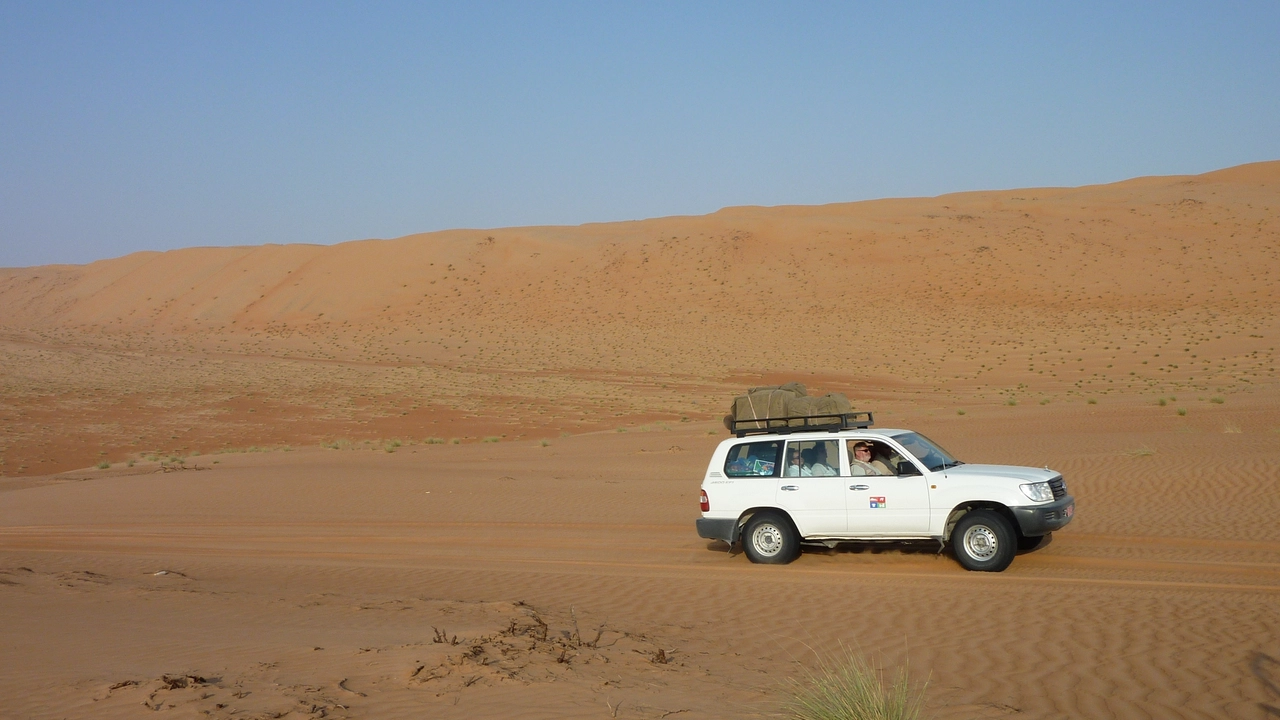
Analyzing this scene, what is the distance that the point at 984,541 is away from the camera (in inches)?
439

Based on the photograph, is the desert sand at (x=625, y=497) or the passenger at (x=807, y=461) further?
the passenger at (x=807, y=461)

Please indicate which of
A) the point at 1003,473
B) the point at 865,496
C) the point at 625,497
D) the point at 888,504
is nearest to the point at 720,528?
the point at 865,496

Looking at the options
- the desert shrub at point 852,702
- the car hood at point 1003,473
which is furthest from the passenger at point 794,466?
the desert shrub at point 852,702

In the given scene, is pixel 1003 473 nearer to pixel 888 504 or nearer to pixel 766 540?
pixel 888 504

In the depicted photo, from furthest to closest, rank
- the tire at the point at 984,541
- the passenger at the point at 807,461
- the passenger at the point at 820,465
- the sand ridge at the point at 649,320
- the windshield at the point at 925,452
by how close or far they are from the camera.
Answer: the sand ridge at the point at 649,320
the passenger at the point at 807,461
the passenger at the point at 820,465
the windshield at the point at 925,452
the tire at the point at 984,541

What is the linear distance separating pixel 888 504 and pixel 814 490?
886mm

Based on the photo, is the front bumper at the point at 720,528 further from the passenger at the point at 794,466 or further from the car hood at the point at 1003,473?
the car hood at the point at 1003,473

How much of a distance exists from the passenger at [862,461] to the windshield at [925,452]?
0.38m

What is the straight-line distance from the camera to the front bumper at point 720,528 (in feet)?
40.4

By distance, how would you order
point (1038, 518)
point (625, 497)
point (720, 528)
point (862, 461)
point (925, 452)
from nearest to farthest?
point (1038, 518) < point (862, 461) < point (925, 452) < point (720, 528) < point (625, 497)

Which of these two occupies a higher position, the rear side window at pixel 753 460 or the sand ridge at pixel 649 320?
the sand ridge at pixel 649 320

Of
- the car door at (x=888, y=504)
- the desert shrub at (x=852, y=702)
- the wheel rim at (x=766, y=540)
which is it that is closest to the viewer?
the desert shrub at (x=852, y=702)

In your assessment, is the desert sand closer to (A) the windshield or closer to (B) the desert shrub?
(B) the desert shrub

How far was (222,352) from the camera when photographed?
202 ft
